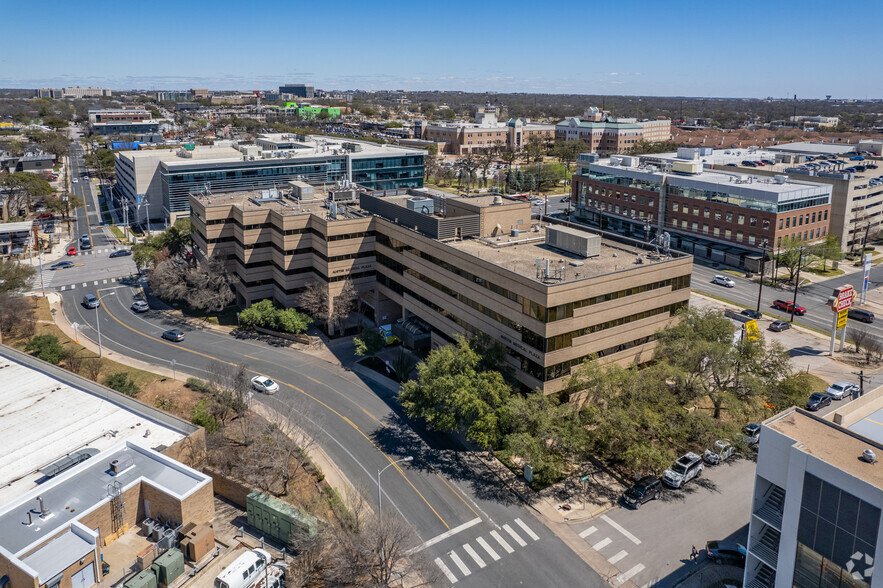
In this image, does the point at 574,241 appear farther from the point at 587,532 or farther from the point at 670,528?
the point at 587,532

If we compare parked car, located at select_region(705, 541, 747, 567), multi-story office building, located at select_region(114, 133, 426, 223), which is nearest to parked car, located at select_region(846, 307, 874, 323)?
parked car, located at select_region(705, 541, 747, 567)

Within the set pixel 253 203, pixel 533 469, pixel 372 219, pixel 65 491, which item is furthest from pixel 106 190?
pixel 533 469

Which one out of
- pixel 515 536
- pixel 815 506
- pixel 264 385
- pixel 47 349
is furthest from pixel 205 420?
pixel 815 506

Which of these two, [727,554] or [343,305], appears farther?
[343,305]

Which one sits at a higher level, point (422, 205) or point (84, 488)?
point (422, 205)

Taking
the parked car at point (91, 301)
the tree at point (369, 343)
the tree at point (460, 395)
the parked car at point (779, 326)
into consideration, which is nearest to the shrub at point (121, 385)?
the tree at point (369, 343)

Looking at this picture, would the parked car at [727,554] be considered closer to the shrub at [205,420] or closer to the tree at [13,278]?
the shrub at [205,420]

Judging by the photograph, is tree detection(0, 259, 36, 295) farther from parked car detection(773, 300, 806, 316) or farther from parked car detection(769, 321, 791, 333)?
parked car detection(773, 300, 806, 316)
